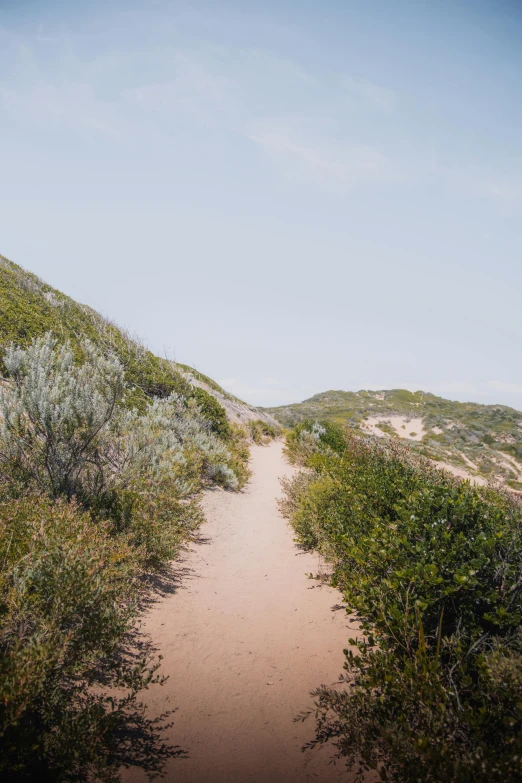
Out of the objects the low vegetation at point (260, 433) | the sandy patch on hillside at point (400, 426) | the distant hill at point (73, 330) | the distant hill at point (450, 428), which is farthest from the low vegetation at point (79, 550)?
the sandy patch on hillside at point (400, 426)

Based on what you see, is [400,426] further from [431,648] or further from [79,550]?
[79,550]

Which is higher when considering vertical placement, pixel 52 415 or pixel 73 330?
pixel 73 330

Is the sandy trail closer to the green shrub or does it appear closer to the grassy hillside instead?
the grassy hillside

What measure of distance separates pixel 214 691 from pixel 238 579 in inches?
102

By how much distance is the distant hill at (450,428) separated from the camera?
27534mm

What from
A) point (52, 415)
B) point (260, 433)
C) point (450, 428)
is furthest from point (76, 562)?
point (450, 428)

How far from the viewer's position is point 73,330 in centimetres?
1561

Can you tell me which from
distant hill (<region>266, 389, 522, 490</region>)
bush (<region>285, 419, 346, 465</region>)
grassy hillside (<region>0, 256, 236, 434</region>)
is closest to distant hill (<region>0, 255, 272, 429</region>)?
grassy hillside (<region>0, 256, 236, 434</region>)

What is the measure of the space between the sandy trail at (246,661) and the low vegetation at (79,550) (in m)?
0.28

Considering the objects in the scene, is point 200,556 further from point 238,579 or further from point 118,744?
point 118,744

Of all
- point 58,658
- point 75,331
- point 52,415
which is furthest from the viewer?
point 75,331

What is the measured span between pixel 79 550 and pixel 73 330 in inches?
578

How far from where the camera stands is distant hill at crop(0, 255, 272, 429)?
13180 mm

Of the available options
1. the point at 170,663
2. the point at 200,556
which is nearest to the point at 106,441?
the point at 200,556
